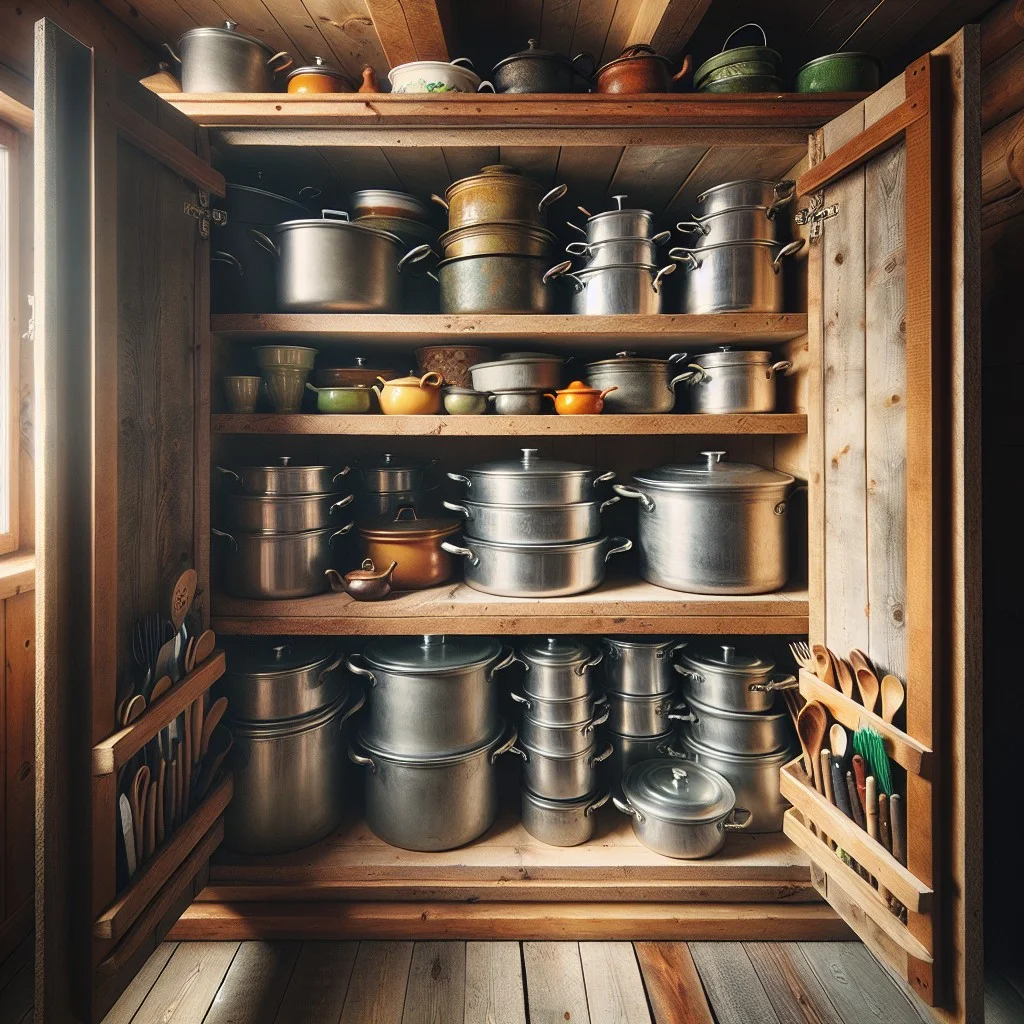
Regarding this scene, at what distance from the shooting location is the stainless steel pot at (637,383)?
1601mm

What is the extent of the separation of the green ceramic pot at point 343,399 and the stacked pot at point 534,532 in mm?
355

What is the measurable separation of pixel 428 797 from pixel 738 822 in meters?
0.80

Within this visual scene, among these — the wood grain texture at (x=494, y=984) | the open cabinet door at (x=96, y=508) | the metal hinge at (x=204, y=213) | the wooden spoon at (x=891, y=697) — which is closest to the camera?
the open cabinet door at (x=96, y=508)

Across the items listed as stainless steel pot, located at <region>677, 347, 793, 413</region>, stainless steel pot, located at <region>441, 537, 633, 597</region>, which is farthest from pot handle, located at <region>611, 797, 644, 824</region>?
stainless steel pot, located at <region>677, 347, 793, 413</region>

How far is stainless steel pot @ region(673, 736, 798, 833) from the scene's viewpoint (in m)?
1.58

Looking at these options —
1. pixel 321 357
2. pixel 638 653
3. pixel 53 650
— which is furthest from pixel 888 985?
pixel 321 357

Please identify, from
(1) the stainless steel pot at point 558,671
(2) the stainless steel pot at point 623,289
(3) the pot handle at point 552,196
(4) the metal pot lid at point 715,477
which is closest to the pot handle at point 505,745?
(1) the stainless steel pot at point 558,671

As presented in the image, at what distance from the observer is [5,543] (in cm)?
151

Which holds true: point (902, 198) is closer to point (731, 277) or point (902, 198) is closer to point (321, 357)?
point (731, 277)

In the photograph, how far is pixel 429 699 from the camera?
1508 mm

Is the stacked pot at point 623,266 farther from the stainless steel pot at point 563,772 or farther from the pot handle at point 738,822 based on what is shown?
the pot handle at point 738,822

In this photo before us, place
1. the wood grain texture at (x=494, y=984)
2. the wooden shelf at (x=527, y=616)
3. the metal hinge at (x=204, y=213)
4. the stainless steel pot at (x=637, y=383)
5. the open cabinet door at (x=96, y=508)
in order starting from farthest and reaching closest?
the stainless steel pot at (x=637, y=383)
the wooden shelf at (x=527, y=616)
the metal hinge at (x=204, y=213)
the wood grain texture at (x=494, y=984)
the open cabinet door at (x=96, y=508)

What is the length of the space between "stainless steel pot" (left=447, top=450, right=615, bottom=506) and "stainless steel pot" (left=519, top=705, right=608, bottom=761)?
60 cm

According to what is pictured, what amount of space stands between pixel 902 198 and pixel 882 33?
0.88m
